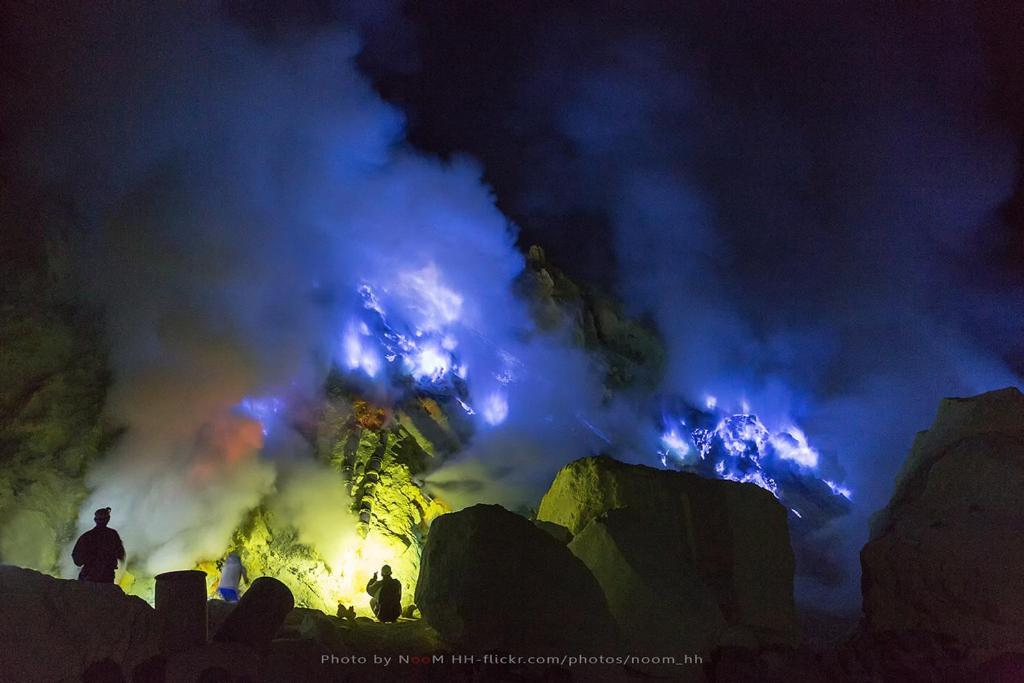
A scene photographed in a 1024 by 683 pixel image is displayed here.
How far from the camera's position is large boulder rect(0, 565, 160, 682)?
16.4ft

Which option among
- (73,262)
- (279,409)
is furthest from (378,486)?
(73,262)

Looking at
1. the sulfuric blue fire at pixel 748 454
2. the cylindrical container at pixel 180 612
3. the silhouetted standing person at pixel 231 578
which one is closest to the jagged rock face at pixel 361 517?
the silhouetted standing person at pixel 231 578

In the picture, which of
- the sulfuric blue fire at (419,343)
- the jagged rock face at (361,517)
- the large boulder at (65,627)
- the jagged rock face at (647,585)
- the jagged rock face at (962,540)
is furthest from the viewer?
the sulfuric blue fire at (419,343)

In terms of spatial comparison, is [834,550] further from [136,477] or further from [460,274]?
[136,477]

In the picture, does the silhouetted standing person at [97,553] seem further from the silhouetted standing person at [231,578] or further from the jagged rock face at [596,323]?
the jagged rock face at [596,323]

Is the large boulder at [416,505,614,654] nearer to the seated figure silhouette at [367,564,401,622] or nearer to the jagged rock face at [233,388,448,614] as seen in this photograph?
the seated figure silhouette at [367,564,401,622]

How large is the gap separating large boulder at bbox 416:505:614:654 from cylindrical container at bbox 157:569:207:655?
2622mm

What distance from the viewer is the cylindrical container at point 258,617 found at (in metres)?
6.28

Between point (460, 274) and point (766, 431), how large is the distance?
64.3ft

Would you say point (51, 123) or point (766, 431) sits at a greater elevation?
point (766, 431)

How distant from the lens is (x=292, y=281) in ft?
57.2

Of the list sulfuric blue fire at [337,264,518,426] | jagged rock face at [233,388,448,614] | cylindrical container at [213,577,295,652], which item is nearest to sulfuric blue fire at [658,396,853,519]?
sulfuric blue fire at [337,264,518,426]

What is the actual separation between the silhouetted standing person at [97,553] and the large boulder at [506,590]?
11.3 ft

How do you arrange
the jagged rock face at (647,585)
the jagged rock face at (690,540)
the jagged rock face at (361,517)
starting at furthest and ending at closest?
the jagged rock face at (361,517) < the jagged rock face at (690,540) < the jagged rock face at (647,585)
